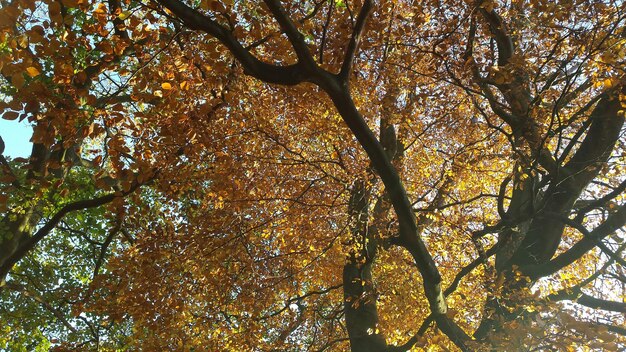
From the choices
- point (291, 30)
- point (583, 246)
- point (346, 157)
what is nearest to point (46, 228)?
point (346, 157)

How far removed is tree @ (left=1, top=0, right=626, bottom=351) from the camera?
20.3 ft

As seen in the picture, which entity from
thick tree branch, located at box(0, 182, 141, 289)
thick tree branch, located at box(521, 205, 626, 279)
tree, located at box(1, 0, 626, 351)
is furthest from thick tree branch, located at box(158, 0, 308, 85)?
thick tree branch, located at box(0, 182, 141, 289)

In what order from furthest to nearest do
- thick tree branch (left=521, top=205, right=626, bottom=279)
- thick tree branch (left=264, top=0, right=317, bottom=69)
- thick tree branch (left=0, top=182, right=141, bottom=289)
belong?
thick tree branch (left=0, top=182, right=141, bottom=289)
thick tree branch (left=521, top=205, right=626, bottom=279)
thick tree branch (left=264, top=0, right=317, bottom=69)

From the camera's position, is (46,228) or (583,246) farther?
(46,228)

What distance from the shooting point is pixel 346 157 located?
32.4ft

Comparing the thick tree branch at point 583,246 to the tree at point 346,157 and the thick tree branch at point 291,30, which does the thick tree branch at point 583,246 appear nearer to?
the tree at point 346,157

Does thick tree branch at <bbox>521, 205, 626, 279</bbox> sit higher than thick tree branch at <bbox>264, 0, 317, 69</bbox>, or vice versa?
thick tree branch at <bbox>264, 0, 317, 69</bbox>

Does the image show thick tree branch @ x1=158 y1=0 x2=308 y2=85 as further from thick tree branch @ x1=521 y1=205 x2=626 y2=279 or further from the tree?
thick tree branch @ x1=521 y1=205 x2=626 y2=279

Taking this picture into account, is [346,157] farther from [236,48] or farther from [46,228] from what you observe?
[46,228]

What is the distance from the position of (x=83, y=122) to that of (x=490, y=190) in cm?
1163

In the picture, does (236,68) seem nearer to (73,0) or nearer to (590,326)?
(73,0)

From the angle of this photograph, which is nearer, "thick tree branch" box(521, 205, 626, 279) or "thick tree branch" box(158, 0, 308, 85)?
"thick tree branch" box(158, 0, 308, 85)

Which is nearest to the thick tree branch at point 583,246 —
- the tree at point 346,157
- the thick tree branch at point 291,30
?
the tree at point 346,157

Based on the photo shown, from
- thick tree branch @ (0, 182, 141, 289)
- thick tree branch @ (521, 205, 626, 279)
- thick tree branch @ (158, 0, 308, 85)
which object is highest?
thick tree branch @ (0, 182, 141, 289)
